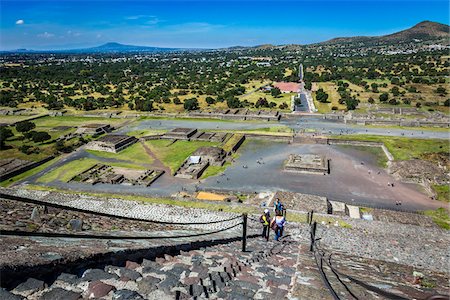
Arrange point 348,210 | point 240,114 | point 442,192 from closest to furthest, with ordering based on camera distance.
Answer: point 348,210 < point 442,192 < point 240,114

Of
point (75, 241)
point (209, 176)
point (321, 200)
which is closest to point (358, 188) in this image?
point (321, 200)

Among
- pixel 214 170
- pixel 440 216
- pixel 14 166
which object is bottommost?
pixel 440 216

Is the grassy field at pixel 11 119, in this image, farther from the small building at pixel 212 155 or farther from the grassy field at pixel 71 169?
the small building at pixel 212 155

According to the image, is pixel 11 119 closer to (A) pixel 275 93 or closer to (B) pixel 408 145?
(A) pixel 275 93

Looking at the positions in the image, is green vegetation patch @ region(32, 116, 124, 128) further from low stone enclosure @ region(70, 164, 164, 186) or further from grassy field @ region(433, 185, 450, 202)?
grassy field @ region(433, 185, 450, 202)

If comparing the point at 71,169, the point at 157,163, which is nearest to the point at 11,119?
the point at 71,169

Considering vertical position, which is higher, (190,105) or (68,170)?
(190,105)
